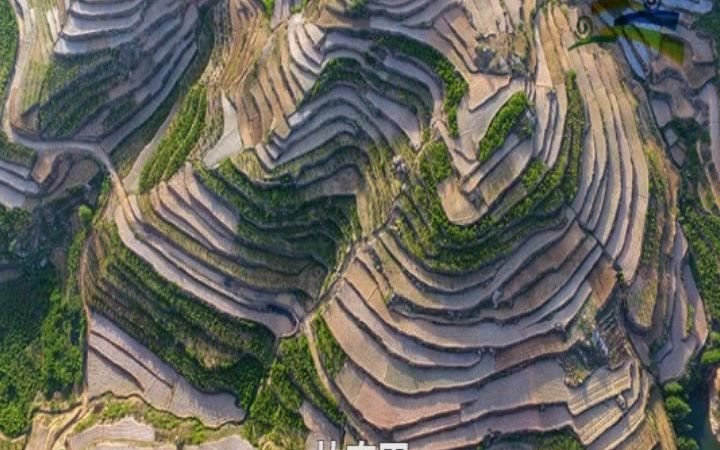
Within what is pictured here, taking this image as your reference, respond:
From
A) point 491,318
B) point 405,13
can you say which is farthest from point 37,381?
point 405,13

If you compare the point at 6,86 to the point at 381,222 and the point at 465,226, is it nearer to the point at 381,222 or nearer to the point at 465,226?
the point at 381,222

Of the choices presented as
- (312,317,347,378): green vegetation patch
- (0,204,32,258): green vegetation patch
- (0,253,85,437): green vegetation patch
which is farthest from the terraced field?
(0,253,85,437): green vegetation patch

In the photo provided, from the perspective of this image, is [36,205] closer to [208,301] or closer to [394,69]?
[208,301]

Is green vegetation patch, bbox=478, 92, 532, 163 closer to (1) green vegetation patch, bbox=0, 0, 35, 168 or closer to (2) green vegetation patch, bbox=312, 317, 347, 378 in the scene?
(2) green vegetation patch, bbox=312, 317, 347, 378

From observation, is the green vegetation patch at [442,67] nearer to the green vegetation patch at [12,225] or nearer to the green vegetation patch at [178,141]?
the green vegetation patch at [178,141]


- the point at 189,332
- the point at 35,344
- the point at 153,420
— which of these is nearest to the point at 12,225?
the point at 35,344

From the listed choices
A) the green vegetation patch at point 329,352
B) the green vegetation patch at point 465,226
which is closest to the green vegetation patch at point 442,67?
→ the green vegetation patch at point 465,226
